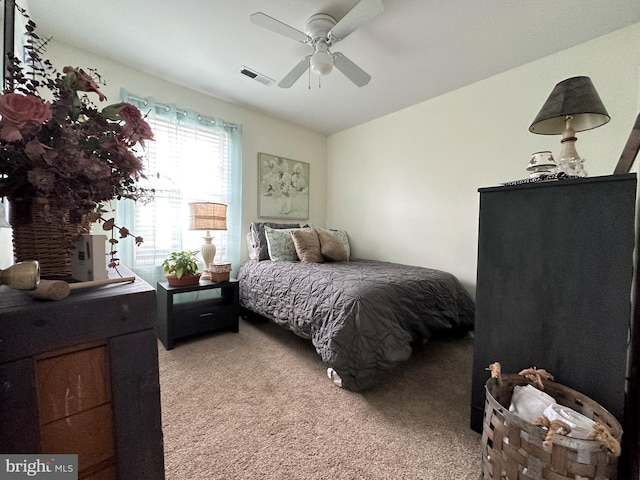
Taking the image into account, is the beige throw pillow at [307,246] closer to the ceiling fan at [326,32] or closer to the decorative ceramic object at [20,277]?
the ceiling fan at [326,32]

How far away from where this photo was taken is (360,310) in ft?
5.20

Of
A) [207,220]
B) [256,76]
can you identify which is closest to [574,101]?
[256,76]

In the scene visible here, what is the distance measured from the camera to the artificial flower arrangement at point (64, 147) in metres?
0.54

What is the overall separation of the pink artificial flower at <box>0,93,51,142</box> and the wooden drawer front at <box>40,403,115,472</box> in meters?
0.56

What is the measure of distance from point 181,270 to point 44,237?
173 centimetres

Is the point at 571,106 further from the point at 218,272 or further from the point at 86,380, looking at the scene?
the point at 218,272

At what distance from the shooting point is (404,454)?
1181 millimetres

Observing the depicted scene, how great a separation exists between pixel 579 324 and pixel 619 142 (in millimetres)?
1733

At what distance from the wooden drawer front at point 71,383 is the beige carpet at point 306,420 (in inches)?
31.9

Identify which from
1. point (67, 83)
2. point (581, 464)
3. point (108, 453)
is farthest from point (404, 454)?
point (67, 83)

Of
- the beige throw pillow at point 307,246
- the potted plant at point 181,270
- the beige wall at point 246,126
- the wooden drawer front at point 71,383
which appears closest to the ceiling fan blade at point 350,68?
the beige wall at point 246,126

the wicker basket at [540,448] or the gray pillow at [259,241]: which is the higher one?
the gray pillow at [259,241]

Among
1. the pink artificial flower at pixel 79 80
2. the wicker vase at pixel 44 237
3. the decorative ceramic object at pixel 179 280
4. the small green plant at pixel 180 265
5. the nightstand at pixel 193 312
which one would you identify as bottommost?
the nightstand at pixel 193 312

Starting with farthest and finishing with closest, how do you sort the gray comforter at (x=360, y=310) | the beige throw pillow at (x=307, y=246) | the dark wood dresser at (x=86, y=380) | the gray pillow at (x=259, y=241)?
the gray pillow at (x=259, y=241) → the beige throw pillow at (x=307, y=246) → the gray comforter at (x=360, y=310) → the dark wood dresser at (x=86, y=380)
